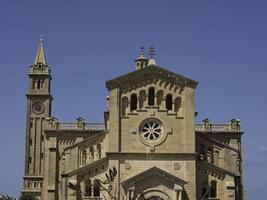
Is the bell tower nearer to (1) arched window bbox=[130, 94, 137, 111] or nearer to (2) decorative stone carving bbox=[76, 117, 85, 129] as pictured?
(2) decorative stone carving bbox=[76, 117, 85, 129]

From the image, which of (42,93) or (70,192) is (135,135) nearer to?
(70,192)

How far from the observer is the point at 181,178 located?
50906 millimetres

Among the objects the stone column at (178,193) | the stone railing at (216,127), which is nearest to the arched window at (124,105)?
the stone column at (178,193)

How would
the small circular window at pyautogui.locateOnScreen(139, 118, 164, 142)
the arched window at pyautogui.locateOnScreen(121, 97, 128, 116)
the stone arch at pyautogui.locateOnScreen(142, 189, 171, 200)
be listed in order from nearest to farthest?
1. the stone arch at pyautogui.locateOnScreen(142, 189, 171, 200)
2. the small circular window at pyautogui.locateOnScreen(139, 118, 164, 142)
3. the arched window at pyautogui.locateOnScreen(121, 97, 128, 116)

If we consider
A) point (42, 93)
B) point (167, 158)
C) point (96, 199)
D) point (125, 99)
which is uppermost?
point (42, 93)

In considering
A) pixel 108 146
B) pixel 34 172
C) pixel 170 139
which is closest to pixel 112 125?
pixel 108 146

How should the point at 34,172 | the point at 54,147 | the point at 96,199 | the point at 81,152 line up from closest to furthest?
1. the point at 96,199
2. the point at 81,152
3. the point at 54,147
4. the point at 34,172

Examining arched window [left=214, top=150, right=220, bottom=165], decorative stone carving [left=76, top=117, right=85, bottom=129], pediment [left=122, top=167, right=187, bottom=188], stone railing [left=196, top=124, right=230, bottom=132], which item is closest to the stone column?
pediment [left=122, top=167, right=187, bottom=188]

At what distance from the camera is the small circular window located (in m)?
52.1

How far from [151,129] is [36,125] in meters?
29.6

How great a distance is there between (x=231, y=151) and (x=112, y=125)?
1191 centimetres

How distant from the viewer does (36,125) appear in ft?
258

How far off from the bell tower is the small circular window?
2773 centimetres

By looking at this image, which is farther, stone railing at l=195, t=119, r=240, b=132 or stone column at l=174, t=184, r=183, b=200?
stone railing at l=195, t=119, r=240, b=132
